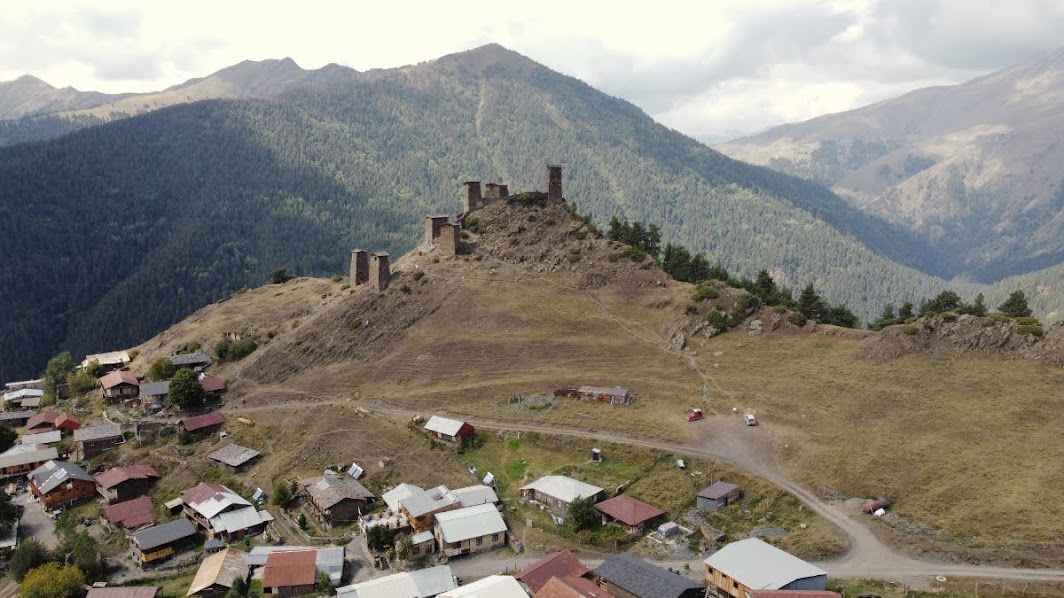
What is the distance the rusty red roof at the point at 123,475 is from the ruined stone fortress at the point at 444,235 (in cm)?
3550

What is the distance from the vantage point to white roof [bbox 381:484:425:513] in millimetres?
59719

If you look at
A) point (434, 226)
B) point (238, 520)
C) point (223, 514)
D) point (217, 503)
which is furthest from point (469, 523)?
point (434, 226)

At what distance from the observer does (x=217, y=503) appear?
6191 centimetres

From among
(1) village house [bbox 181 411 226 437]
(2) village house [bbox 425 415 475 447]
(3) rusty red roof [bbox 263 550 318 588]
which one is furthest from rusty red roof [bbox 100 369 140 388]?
(3) rusty red roof [bbox 263 550 318 588]

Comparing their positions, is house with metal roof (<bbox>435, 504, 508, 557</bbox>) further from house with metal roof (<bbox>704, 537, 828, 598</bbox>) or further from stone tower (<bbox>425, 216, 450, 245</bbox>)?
stone tower (<bbox>425, 216, 450, 245</bbox>)

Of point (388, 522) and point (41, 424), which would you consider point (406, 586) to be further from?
point (41, 424)

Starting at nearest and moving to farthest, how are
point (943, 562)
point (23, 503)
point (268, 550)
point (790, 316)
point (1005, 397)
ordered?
1. point (943, 562)
2. point (268, 550)
3. point (1005, 397)
4. point (23, 503)
5. point (790, 316)

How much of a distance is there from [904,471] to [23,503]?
86354mm

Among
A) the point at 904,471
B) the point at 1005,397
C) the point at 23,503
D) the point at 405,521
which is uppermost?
the point at 1005,397

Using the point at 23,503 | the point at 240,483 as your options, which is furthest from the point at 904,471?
the point at 23,503

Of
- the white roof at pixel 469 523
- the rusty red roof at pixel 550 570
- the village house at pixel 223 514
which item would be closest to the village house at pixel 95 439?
the village house at pixel 223 514

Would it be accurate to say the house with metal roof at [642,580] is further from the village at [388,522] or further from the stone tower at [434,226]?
the stone tower at [434,226]

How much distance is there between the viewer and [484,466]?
64562 mm

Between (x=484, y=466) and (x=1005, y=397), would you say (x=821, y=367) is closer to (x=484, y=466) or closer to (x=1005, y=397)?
(x=1005, y=397)
